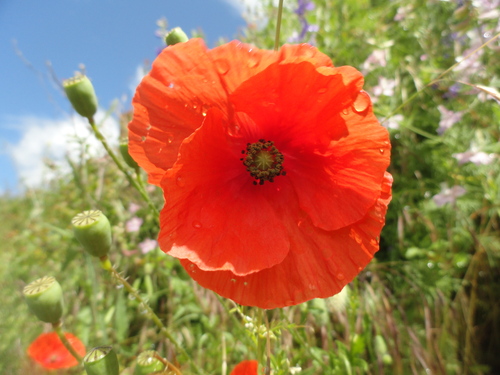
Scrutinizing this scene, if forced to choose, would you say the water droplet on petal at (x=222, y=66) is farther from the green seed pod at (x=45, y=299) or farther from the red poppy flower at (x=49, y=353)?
the red poppy flower at (x=49, y=353)

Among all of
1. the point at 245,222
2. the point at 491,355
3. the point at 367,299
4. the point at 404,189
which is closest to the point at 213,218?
the point at 245,222

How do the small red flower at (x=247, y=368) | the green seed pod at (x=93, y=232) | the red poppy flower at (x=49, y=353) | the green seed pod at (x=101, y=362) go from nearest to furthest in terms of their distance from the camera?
the green seed pod at (x=101, y=362) < the green seed pod at (x=93, y=232) < the small red flower at (x=247, y=368) < the red poppy flower at (x=49, y=353)

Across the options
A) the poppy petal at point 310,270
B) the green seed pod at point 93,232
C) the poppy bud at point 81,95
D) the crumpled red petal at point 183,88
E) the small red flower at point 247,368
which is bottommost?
the small red flower at point 247,368

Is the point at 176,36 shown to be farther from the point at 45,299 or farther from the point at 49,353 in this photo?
the point at 49,353

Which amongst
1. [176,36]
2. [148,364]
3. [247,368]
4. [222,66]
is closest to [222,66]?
[222,66]

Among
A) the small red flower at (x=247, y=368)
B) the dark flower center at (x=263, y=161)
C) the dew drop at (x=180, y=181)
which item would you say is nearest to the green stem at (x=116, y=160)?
the dew drop at (x=180, y=181)

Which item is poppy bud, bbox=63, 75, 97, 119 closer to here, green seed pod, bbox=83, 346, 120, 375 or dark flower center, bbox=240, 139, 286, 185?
dark flower center, bbox=240, 139, 286, 185
